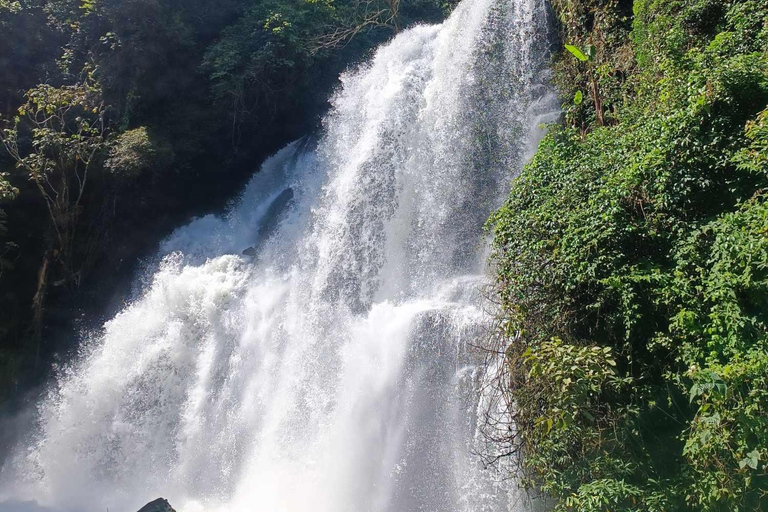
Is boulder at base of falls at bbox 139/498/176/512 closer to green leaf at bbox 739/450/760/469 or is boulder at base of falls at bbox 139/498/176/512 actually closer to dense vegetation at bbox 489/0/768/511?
dense vegetation at bbox 489/0/768/511

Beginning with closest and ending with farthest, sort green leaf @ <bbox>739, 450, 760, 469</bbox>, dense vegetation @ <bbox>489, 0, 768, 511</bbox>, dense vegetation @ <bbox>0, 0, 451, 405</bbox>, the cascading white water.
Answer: green leaf @ <bbox>739, 450, 760, 469</bbox>, dense vegetation @ <bbox>489, 0, 768, 511</bbox>, the cascading white water, dense vegetation @ <bbox>0, 0, 451, 405</bbox>

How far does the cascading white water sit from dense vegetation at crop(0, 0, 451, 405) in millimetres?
1466

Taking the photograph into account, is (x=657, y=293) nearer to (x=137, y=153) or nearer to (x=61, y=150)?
(x=137, y=153)

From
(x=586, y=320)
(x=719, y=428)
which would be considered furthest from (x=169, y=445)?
(x=719, y=428)

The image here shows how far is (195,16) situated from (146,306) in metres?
7.59

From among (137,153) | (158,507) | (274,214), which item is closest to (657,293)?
→ (158,507)

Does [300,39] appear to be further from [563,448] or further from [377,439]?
[563,448]

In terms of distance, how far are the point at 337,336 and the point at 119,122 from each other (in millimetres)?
8041

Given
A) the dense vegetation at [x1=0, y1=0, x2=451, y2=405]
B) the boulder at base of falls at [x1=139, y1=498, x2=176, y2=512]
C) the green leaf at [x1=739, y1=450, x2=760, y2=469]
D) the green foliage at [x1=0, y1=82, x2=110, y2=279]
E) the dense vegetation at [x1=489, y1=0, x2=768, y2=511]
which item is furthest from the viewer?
the dense vegetation at [x1=0, y1=0, x2=451, y2=405]

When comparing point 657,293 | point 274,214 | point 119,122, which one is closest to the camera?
point 657,293

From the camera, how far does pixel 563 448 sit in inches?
224

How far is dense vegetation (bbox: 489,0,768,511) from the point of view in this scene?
200 inches

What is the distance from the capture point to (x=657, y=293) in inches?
225

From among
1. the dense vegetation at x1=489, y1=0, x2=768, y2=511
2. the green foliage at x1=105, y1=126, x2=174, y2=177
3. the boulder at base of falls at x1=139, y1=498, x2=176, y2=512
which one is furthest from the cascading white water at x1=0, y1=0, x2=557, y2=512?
the green foliage at x1=105, y1=126, x2=174, y2=177
